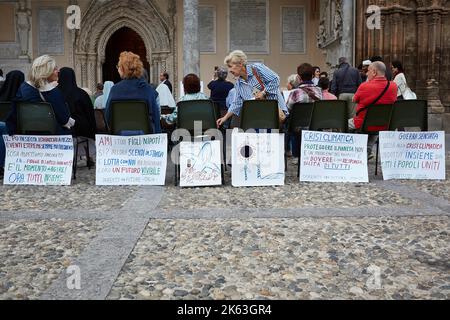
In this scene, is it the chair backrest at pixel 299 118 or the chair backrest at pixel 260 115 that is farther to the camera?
the chair backrest at pixel 299 118

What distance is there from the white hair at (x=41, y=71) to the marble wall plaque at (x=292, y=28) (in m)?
10.6

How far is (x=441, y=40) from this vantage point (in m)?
11.9

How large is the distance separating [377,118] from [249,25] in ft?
32.8

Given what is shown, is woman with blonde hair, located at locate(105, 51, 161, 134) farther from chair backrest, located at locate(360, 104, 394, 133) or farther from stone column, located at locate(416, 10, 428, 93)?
stone column, located at locate(416, 10, 428, 93)

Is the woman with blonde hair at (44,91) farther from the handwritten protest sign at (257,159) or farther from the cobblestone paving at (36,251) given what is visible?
the cobblestone paving at (36,251)

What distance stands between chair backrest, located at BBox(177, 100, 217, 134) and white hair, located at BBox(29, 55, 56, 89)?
1520 mm

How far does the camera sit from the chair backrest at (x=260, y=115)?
545 centimetres

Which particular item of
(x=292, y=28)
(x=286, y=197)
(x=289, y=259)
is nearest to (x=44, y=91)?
(x=286, y=197)

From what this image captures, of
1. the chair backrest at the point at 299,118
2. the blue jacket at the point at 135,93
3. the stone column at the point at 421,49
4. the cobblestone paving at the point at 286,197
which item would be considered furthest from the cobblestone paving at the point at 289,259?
the stone column at the point at 421,49

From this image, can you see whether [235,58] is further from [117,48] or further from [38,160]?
[117,48]

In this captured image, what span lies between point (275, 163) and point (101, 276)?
9.81 feet
